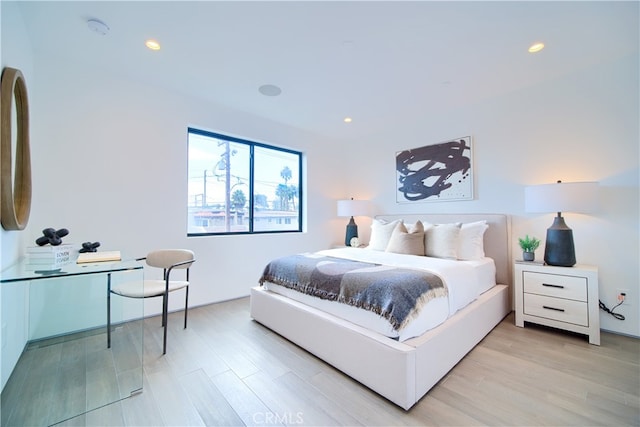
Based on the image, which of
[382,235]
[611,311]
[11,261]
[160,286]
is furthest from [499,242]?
[11,261]

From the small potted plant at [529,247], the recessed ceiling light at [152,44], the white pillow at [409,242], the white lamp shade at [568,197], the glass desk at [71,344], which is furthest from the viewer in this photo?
the white pillow at [409,242]

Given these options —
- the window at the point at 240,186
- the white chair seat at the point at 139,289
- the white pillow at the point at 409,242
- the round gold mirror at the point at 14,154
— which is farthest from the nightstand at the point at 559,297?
the round gold mirror at the point at 14,154

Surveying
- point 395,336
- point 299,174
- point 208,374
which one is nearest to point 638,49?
point 395,336

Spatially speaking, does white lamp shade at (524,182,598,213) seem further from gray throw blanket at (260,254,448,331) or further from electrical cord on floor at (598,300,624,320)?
gray throw blanket at (260,254,448,331)

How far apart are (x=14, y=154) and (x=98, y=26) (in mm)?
1130

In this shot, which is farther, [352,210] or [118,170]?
[352,210]

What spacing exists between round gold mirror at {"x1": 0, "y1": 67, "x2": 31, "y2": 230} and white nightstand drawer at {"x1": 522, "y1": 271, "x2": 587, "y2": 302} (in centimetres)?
417

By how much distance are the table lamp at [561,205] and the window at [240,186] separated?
3132mm

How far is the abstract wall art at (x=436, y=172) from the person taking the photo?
11.3 ft

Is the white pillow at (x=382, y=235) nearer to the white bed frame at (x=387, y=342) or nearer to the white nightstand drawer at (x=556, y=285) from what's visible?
the white bed frame at (x=387, y=342)

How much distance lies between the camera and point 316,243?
4.56 metres

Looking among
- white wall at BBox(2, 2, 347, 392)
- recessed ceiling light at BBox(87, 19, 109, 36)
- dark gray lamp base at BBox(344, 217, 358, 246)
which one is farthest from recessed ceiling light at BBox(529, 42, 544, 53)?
recessed ceiling light at BBox(87, 19, 109, 36)

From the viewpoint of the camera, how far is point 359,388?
1715mm

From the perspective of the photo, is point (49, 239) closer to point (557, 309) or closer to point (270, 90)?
point (270, 90)
